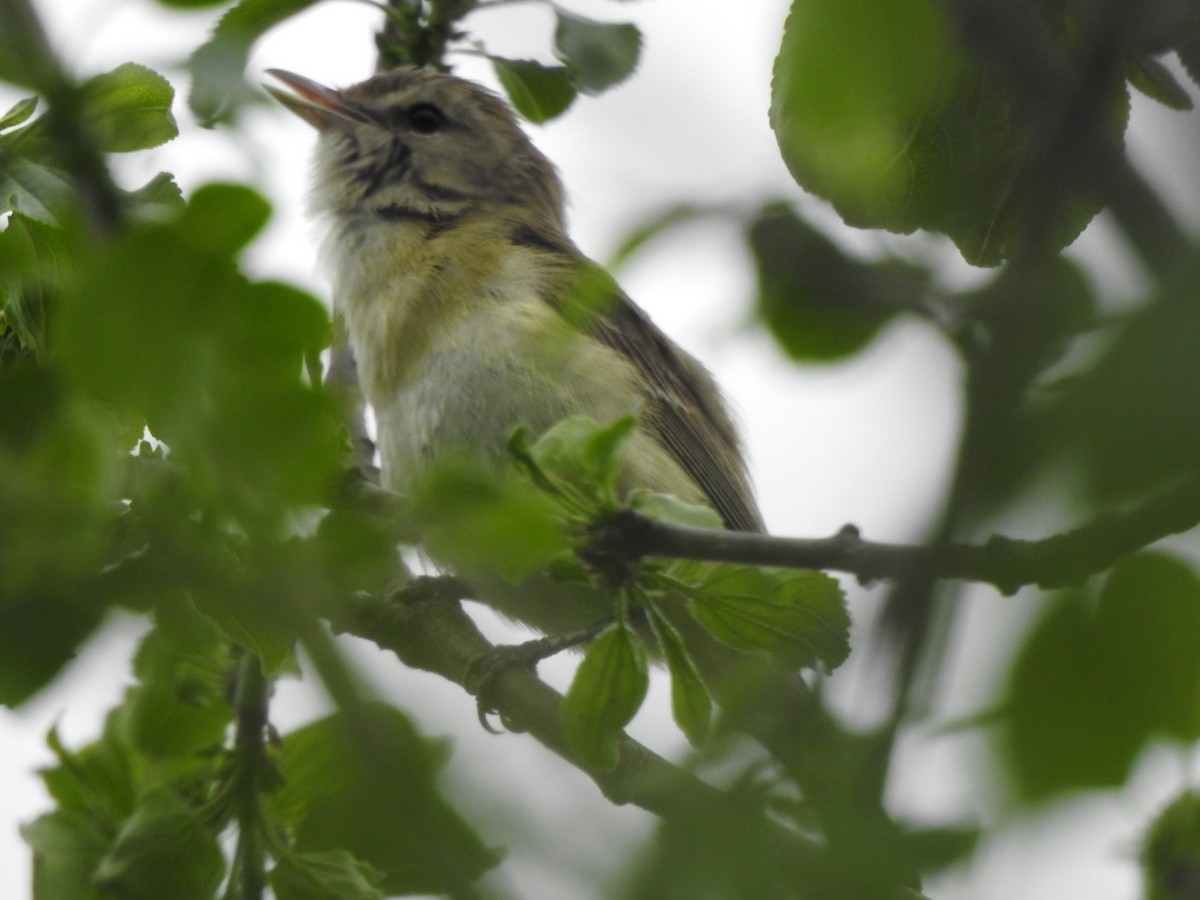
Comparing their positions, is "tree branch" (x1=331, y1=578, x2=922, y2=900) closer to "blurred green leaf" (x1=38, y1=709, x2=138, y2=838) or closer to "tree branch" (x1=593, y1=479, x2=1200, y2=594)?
"blurred green leaf" (x1=38, y1=709, x2=138, y2=838)

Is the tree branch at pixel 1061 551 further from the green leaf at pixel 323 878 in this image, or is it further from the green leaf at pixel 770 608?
the green leaf at pixel 323 878

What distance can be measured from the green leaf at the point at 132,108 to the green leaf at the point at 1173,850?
Result: 81.3 inches

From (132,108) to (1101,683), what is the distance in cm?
→ 231

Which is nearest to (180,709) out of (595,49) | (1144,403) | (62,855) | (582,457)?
(62,855)

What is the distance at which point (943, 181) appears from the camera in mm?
1688

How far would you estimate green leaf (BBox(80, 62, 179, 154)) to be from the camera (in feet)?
8.71

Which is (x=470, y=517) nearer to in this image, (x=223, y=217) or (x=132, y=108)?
(x=223, y=217)

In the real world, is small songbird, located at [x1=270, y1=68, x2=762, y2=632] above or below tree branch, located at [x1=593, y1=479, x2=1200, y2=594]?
above

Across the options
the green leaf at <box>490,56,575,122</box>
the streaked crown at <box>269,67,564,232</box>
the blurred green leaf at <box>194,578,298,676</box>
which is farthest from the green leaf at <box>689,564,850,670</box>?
the streaked crown at <box>269,67,564,232</box>

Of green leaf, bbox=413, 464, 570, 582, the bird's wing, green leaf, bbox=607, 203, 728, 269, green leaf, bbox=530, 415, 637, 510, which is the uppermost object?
the bird's wing

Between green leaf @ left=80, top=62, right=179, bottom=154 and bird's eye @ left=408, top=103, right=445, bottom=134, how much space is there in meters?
3.67

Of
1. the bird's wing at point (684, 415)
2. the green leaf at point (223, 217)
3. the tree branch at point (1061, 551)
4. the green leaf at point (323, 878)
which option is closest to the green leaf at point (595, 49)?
the bird's wing at point (684, 415)

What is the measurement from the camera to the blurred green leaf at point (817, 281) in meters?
1.25

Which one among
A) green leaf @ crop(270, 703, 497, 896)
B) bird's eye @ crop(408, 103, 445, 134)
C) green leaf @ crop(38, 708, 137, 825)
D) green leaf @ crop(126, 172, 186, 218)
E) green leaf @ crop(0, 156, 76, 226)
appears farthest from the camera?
bird's eye @ crop(408, 103, 445, 134)
